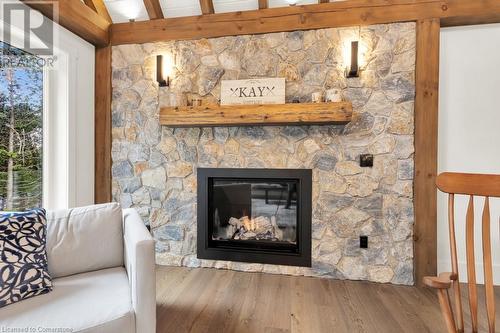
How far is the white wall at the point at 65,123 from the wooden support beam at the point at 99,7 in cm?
33

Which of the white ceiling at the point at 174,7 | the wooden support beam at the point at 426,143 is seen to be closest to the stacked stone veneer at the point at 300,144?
the wooden support beam at the point at 426,143

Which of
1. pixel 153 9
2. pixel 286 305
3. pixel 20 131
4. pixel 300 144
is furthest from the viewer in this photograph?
pixel 153 9

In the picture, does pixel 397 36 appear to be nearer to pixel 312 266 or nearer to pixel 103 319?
pixel 312 266

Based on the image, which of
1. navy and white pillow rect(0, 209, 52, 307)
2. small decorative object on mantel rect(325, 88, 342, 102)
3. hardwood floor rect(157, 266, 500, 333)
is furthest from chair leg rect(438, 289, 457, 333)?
navy and white pillow rect(0, 209, 52, 307)

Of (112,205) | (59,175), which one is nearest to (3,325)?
(112,205)

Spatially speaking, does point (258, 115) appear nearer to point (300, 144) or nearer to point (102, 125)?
point (300, 144)

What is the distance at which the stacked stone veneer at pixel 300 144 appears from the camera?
232cm

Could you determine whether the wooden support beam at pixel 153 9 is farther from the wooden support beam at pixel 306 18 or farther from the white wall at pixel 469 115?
the white wall at pixel 469 115

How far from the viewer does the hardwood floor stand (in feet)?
5.52

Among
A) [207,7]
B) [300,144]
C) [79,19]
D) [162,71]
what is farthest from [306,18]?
[79,19]

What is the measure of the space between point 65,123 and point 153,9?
1418 millimetres

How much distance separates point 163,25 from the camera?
8.73 ft

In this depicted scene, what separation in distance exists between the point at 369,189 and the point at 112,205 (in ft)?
6.86

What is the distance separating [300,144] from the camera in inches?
96.6
